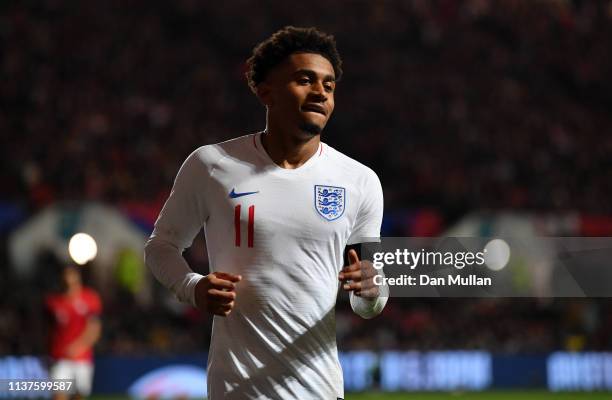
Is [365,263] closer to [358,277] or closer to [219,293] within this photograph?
[358,277]

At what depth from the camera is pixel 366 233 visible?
3.78 m

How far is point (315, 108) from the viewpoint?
359cm

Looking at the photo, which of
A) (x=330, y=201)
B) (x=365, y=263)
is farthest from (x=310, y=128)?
(x=365, y=263)

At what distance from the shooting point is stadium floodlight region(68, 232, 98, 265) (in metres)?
16.3

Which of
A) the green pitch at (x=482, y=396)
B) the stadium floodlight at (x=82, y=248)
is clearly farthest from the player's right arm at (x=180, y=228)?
the stadium floodlight at (x=82, y=248)

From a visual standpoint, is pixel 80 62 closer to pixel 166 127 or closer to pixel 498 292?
pixel 166 127

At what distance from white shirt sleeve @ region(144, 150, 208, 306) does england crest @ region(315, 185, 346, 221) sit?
1.23ft

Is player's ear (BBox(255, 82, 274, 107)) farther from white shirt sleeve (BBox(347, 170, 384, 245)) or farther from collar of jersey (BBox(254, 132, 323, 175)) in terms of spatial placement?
white shirt sleeve (BBox(347, 170, 384, 245))

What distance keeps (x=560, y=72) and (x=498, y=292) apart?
2049 centimetres

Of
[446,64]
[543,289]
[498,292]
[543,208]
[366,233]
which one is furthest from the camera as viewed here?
[446,64]

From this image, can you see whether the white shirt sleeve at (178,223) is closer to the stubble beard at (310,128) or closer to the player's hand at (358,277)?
the stubble beard at (310,128)

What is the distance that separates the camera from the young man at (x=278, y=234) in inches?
137

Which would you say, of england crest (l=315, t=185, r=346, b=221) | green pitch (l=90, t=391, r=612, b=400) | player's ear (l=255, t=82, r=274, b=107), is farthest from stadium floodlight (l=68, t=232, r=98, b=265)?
england crest (l=315, t=185, r=346, b=221)

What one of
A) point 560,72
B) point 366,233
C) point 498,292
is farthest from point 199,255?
point 366,233
